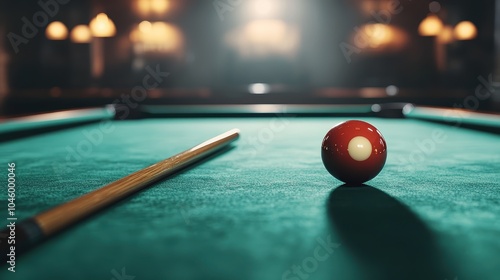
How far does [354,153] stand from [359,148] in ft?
0.09

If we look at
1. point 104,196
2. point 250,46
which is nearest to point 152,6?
point 250,46

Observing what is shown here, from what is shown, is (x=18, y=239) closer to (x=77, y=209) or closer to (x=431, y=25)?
(x=77, y=209)

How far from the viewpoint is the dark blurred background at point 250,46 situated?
30.9ft

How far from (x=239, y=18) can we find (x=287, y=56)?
115 centimetres

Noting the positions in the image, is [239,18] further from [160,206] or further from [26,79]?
[160,206]

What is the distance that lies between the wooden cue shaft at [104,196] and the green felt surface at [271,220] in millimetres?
27

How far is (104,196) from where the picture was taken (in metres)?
1.26

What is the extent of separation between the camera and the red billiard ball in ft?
5.32

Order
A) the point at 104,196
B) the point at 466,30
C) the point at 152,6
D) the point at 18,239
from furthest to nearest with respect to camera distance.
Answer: the point at 152,6
the point at 466,30
the point at 104,196
the point at 18,239

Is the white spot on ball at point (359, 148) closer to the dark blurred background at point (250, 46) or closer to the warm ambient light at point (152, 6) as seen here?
the dark blurred background at point (250, 46)

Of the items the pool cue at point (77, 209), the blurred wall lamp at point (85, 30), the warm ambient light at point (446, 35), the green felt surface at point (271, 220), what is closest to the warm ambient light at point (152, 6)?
the blurred wall lamp at point (85, 30)

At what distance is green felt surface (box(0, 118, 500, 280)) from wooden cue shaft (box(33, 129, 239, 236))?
1.1 inches

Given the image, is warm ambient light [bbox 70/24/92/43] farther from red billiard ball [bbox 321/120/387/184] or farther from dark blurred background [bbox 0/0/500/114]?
red billiard ball [bbox 321/120/387/184]

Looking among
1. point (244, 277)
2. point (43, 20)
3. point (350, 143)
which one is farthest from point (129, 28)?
point (244, 277)
